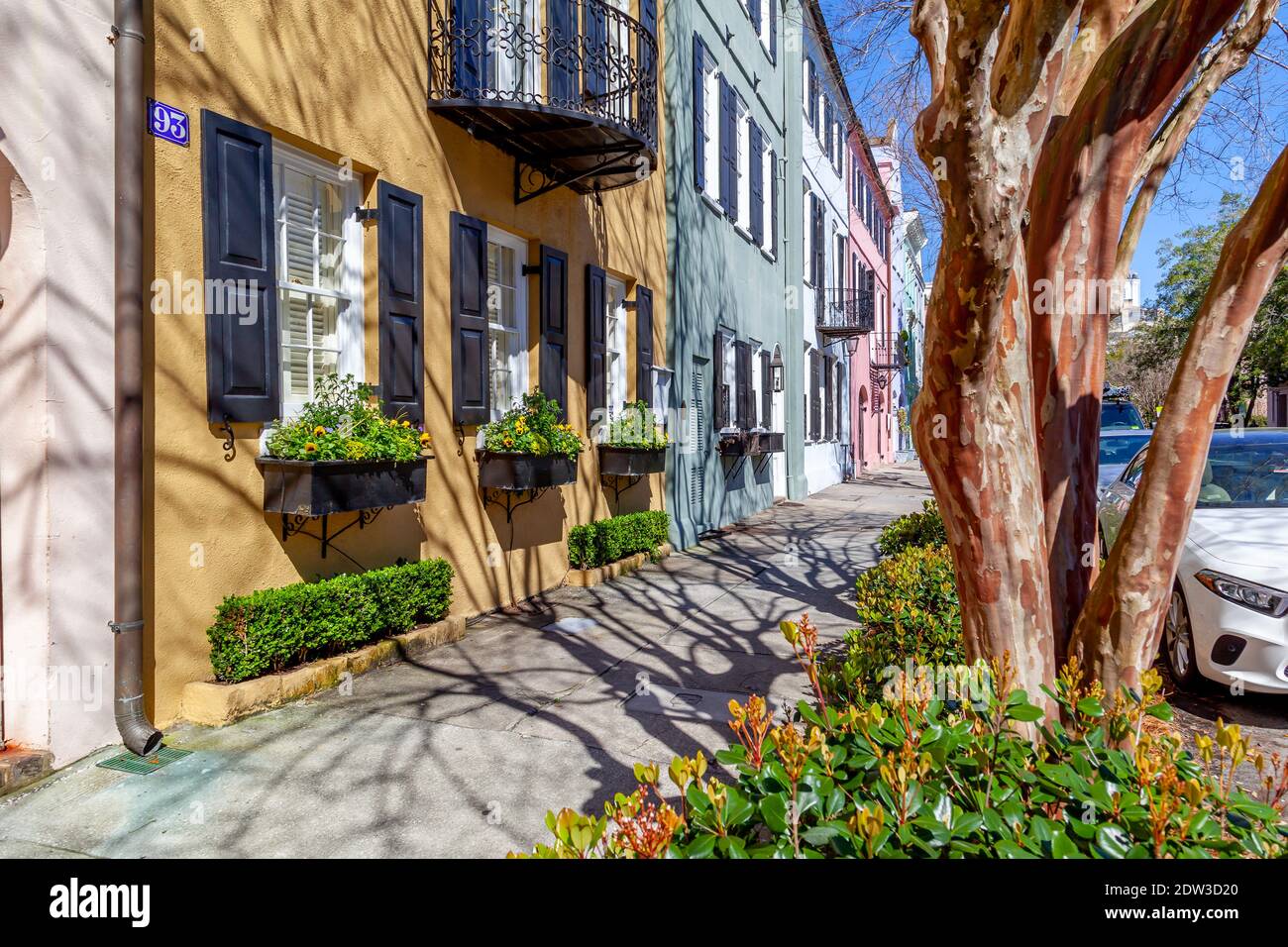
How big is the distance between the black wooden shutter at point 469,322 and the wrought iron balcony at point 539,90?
2.82ft

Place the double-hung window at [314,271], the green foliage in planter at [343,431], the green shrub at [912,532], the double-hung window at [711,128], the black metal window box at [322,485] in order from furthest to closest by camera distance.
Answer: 1. the double-hung window at [711,128]
2. the green shrub at [912,532]
3. the double-hung window at [314,271]
4. the green foliage in planter at [343,431]
5. the black metal window box at [322,485]

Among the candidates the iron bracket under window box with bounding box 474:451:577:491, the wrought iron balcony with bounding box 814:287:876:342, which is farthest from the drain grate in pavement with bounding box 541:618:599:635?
the wrought iron balcony with bounding box 814:287:876:342

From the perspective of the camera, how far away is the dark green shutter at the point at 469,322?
22.3 feet

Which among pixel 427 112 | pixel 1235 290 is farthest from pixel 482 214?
pixel 1235 290

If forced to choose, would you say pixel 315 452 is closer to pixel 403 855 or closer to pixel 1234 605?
pixel 403 855

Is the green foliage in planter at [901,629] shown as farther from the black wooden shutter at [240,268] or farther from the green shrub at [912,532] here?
the black wooden shutter at [240,268]

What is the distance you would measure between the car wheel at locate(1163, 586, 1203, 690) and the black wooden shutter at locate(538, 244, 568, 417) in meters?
5.41

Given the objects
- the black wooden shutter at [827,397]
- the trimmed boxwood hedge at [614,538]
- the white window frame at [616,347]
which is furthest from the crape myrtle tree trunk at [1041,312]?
the black wooden shutter at [827,397]

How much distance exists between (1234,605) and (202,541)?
232 inches

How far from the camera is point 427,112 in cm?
657

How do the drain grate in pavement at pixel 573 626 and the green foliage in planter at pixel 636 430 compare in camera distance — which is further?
the green foliage in planter at pixel 636 430

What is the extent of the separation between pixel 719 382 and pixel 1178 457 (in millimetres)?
10224

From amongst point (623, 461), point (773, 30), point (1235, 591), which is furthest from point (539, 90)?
point (773, 30)

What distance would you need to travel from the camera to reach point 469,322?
6918 mm
